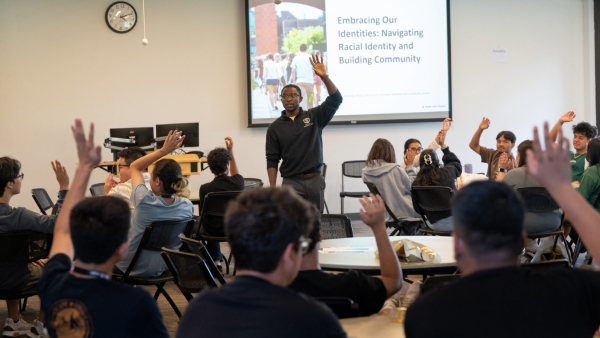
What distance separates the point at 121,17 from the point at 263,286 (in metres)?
8.43

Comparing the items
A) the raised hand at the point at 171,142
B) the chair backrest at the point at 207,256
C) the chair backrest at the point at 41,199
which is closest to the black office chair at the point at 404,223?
the chair backrest at the point at 207,256

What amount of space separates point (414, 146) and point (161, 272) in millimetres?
3981

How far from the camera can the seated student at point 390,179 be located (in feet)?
22.1

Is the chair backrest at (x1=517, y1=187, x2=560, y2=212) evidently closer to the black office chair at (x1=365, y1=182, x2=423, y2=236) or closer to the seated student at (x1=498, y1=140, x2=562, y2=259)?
the seated student at (x1=498, y1=140, x2=562, y2=259)

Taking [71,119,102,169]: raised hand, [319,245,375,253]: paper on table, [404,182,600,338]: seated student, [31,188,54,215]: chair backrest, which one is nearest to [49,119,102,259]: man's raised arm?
[71,119,102,169]: raised hand

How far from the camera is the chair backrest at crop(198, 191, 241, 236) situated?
589 centimetres

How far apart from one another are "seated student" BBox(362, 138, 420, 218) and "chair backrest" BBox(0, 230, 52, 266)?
3404 mm

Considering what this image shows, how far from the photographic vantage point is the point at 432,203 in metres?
6.05

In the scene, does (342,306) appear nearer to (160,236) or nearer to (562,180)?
(562,180)

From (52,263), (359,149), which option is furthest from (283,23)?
(52,263)

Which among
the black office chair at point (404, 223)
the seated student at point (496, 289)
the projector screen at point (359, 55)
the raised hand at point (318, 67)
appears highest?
the projector screen at point (359, 55)

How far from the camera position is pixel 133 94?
948 cm

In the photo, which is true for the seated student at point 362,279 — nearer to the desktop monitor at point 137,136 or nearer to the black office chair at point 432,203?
the black office chair at point 432,203

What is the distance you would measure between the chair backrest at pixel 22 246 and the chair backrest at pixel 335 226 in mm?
1681
